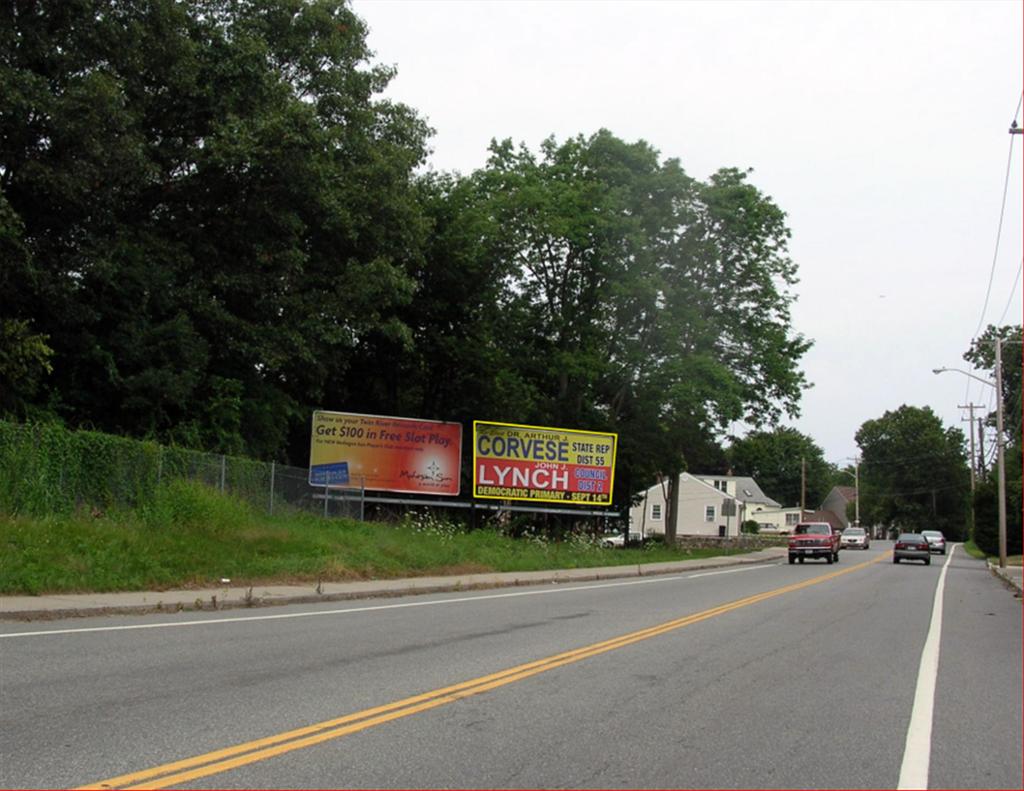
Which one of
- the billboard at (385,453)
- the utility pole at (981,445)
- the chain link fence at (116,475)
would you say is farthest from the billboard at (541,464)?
the utility pole at (981,445)

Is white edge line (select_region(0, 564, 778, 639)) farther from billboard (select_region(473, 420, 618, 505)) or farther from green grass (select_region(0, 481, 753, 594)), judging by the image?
billboard (select_region(473, 420, 618, 505))

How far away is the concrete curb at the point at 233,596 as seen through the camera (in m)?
13.2

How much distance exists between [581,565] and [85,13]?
1961 centimetres

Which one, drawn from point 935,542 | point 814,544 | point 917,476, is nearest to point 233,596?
point 814,544

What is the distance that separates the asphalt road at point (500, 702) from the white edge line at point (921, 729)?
3 cm

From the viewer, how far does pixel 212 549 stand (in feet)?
61.1

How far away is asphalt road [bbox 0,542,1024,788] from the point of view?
234 inches

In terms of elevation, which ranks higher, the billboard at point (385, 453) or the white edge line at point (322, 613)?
the billboard at point (385, 453)

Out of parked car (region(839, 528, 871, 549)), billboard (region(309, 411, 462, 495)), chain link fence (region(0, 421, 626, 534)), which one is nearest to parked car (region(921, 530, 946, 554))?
parked car (region(839, 528, 871, 549))

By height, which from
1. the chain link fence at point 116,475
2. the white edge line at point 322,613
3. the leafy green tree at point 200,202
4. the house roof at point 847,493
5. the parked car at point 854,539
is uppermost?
the leafy green tree at point 200,202

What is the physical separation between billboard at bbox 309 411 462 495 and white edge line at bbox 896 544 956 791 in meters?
21.5

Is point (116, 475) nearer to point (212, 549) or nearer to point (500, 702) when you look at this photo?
point (212, 549)

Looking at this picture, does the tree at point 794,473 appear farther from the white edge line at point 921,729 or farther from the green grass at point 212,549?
the white edge line at point 921,729

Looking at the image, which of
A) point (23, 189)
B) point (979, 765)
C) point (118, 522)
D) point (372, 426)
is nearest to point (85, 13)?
point (23, 189)
